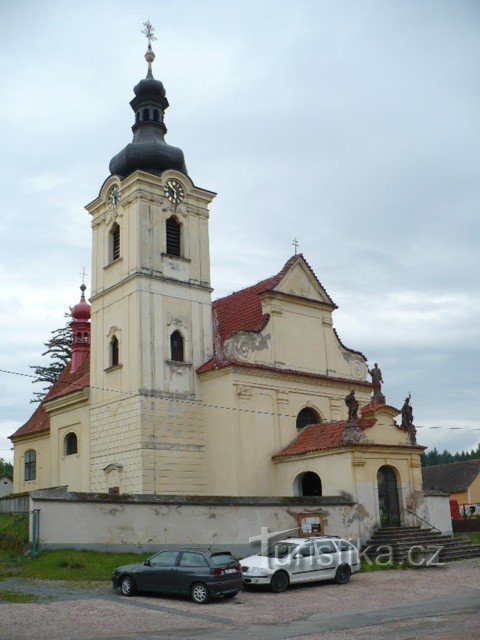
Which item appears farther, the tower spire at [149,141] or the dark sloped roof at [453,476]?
the dark sloped roof at [453,476]

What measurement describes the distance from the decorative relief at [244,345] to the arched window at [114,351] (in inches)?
207

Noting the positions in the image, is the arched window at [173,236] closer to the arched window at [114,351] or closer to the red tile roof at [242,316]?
the red tile roof at [242,316]

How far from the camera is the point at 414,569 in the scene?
26.1 m

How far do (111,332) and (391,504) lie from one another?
1481 cm

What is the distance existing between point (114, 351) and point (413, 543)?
15853mm

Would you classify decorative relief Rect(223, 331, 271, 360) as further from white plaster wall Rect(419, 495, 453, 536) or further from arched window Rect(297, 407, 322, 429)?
white plaster wall Rect(419, 495, 453, 536)

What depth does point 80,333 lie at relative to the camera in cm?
4644

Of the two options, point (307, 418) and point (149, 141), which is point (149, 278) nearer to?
point (149, 141)

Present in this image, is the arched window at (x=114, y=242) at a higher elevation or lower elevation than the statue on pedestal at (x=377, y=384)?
higher

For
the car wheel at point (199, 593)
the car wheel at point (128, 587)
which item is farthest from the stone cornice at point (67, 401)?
the car wheel at point (199, 593)

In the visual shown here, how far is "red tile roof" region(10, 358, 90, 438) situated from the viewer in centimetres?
3875

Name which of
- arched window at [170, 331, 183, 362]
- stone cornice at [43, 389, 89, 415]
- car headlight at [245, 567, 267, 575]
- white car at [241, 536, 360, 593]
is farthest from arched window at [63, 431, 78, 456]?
car headlight at [245, 567, 267, 575]

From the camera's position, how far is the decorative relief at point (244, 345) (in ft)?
112

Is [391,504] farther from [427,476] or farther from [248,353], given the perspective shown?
[427,476]
